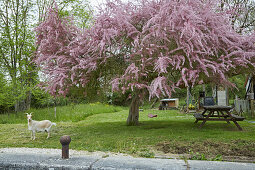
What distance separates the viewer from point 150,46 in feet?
20.0

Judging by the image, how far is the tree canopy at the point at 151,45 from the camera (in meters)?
5.70

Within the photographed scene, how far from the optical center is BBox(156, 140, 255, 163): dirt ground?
163 inches

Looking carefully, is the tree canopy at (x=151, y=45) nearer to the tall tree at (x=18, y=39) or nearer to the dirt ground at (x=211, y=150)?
the dirt ground at (x=211, y=150)

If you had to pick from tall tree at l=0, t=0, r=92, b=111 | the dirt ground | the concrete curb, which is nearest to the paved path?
the concrete curb

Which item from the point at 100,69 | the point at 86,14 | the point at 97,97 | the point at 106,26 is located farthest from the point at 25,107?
the point at 106,26

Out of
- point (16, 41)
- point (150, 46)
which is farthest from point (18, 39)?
point (150, 46)

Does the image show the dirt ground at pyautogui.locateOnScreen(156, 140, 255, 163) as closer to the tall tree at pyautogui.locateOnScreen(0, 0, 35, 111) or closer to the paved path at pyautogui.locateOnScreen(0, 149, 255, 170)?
the paved path at pyautogui.locateOnScreen(0, 149, 255, 170)

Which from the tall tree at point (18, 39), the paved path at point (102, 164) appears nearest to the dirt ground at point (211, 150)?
the paved path at point (102, 164)

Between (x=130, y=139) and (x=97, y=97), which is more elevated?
(x=97, y=97)

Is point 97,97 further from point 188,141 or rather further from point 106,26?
point 188,141

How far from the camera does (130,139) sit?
227 inches

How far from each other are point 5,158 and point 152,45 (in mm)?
4114

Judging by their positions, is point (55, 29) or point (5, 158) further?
point (55, 29)

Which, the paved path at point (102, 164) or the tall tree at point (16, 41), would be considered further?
the tall tree at point (16, 41)
